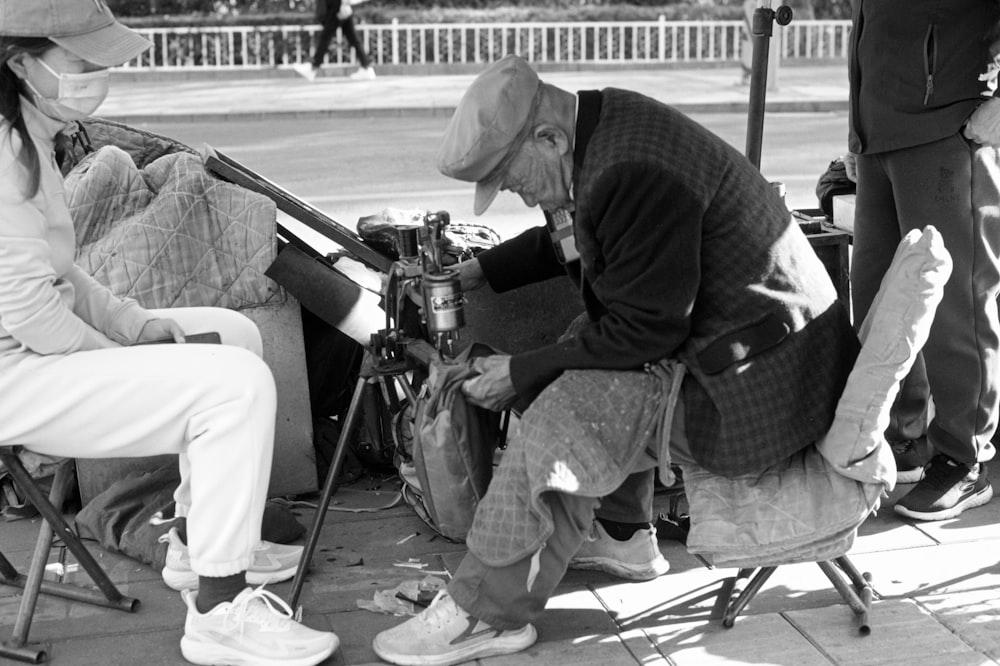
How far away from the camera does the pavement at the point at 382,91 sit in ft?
44.1

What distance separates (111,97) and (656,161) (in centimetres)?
1345

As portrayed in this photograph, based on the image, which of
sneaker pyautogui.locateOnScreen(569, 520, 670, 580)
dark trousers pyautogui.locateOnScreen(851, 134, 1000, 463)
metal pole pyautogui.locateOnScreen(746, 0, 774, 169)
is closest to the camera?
sneaker pyautogui.locateOnScreen(569, 520, 670, 580)

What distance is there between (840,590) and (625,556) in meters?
0.56

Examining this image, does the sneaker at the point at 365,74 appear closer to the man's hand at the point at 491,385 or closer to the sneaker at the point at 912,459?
the sneaker at the point at 912,459

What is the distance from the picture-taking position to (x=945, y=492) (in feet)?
11.5

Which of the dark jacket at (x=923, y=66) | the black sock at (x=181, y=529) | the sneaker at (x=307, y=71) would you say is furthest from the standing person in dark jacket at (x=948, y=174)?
the sneaker at (x=307, y=71)

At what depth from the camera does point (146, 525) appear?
3.37 meters

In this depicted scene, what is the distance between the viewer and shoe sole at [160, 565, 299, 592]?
3.13 metres

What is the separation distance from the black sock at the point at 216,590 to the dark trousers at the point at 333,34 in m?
14.8

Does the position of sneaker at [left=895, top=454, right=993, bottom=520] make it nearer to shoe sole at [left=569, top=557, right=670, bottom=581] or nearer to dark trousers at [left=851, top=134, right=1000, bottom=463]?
dark trousers at [left=851, top=134, right=1000, bottom=463]

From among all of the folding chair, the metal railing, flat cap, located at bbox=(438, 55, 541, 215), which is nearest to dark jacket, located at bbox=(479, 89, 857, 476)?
flat cap, located at bbox=(438, 55, 541, 215)

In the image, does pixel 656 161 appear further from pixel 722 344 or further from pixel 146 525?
pixel 146 525

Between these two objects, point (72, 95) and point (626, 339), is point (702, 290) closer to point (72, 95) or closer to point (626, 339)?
point (626, 339)

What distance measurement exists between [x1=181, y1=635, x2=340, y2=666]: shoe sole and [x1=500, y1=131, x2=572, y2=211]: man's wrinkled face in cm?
111
